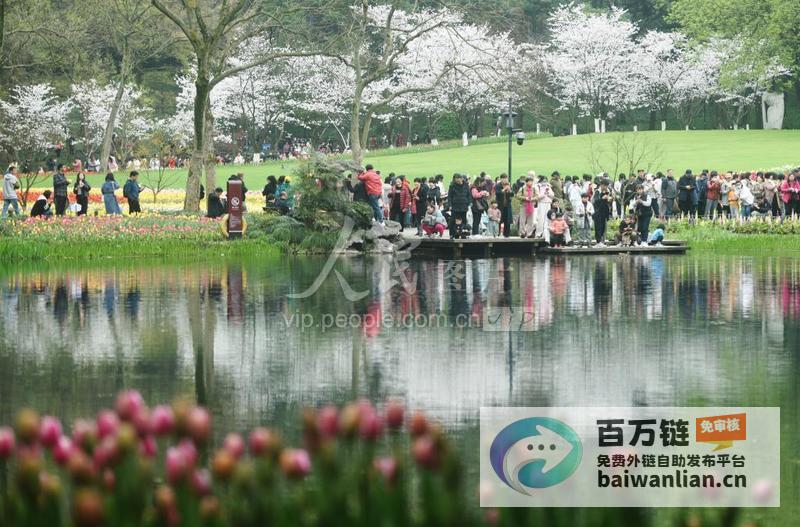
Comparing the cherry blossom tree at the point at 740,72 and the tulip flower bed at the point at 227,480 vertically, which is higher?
the cherry blossom tree at the point at 740,72

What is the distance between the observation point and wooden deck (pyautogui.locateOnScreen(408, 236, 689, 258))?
33.8 metres

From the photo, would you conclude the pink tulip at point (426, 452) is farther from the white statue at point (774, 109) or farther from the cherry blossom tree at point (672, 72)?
the white statue at point (774, 109)

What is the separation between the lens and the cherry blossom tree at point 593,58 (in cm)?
8731

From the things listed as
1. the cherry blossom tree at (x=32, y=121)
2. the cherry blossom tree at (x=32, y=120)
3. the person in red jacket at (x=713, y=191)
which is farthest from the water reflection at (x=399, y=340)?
the cherry blossom tree at (x=32, y=120)

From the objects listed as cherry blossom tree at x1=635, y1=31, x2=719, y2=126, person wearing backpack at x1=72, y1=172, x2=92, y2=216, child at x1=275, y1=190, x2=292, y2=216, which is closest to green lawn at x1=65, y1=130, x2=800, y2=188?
cherry blossom tree at x1=635, y1=31, x2=719, y2=126

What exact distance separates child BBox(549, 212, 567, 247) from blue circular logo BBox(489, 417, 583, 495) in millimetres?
23173

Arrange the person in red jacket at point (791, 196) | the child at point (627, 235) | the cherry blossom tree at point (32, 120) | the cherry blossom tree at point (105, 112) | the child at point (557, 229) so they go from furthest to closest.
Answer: the cherry blossom tree at point (105, 112) < the cherry blossom tree at point (32, 120) < the person in red jacket at point (791, 196) < the child at point (627, 235) < the child at point (557, 229)

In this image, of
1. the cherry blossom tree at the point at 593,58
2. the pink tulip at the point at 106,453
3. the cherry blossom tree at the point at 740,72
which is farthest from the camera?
the cherry blossom tree at the point at 593,58

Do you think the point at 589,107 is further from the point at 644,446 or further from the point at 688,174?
the point at 644,446

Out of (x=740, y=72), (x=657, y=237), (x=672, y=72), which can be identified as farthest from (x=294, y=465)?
(x=672, y=72)

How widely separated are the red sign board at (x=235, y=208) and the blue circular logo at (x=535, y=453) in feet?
72.8

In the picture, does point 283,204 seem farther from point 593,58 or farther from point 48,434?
point 593,58

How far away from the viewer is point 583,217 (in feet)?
117

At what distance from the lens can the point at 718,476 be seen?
31.2 ft
